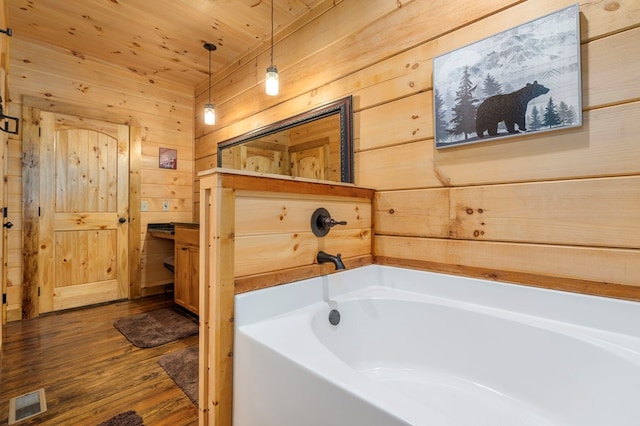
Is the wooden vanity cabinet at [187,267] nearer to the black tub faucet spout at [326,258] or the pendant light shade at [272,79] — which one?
the pendant light shade at [272,79]

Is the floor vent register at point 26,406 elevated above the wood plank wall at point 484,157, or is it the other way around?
the wood plank wall at point 484,157

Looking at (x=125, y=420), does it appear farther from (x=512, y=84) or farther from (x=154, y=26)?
(x=154, y=26)

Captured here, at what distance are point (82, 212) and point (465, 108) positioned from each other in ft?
11.2

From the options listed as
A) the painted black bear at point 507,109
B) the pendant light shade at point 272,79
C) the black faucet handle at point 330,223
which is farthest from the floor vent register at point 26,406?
the painted black bear at point 507,109

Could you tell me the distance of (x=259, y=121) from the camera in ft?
8.38

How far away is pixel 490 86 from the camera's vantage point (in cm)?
130

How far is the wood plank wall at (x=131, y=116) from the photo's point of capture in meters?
2.56

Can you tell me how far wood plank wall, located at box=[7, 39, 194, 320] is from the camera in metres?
2.56

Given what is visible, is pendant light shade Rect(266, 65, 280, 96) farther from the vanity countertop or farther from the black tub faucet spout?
the vanity countertop

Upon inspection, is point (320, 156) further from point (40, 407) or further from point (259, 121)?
point (40, 407)

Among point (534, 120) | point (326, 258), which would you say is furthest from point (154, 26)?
point (534, 120)

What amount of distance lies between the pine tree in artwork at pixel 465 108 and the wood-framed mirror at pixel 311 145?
0.64m

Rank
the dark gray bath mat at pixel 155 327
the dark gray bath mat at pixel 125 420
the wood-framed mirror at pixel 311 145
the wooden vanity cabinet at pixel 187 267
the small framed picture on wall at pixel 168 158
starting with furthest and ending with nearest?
1. the small framed picture on wall at pixel 168 158
2. the wooden vanity cabinet at pixel 187 267
3. the dark gray bath mat at pixel 155 327
4. the wood-framed mirror at pixel 311 145
5. the dark gray bath mat at pixel 125 420

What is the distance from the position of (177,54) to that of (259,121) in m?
1.17
